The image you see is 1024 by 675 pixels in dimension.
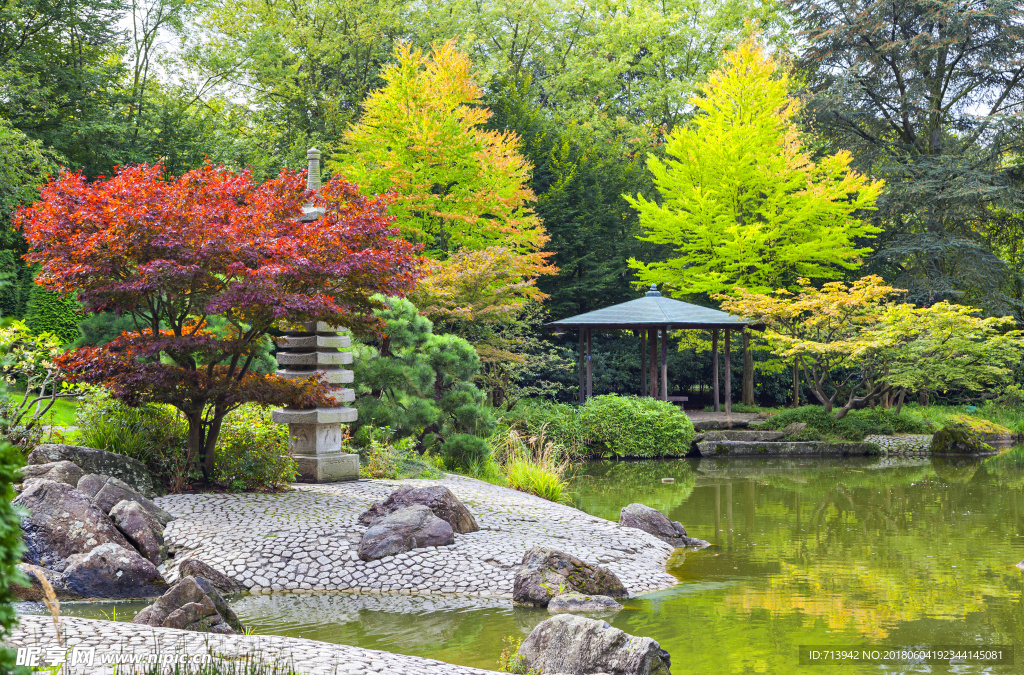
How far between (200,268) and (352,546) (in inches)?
116

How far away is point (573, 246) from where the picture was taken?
77.5ft

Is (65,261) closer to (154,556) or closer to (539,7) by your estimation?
(154,556)

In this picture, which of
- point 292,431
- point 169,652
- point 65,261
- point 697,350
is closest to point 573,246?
point 697,350

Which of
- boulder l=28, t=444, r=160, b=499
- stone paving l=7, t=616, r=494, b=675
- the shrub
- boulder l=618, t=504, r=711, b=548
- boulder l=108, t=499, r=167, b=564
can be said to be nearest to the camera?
stone paving l=7, t=616, r=494, b=675

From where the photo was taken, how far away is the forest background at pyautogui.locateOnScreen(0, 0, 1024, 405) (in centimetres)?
2025

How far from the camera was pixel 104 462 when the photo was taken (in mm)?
8469

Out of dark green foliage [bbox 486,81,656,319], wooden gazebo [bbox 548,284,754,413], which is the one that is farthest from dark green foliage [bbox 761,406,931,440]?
dark green foliage [bbox 486,81,656,319]

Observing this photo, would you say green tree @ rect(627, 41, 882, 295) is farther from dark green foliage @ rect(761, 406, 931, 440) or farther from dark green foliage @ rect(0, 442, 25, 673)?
dark green foliage @ rect(0, 442, 25, 673)

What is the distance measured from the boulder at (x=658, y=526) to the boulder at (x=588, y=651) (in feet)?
13.7

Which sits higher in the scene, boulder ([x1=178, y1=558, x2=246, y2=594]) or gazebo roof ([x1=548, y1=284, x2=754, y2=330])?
gazebo roof ([x1=548, y1=284, x2=754, y2=330])

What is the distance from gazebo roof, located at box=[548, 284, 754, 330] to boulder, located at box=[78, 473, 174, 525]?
12407 millimetres

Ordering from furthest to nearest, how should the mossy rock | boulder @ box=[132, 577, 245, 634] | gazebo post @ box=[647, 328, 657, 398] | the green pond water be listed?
gazebo post @ box=[647, 328, 657, 398], the mossy rock, the green pond water, boulder @ box=[132, 577, 245, 634]

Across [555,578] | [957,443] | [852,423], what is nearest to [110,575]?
[555,578]

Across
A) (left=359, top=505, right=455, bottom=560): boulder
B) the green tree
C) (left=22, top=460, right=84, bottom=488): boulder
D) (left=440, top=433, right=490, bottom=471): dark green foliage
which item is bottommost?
(left=359, top=505, right=455, bottom=560): boulder
